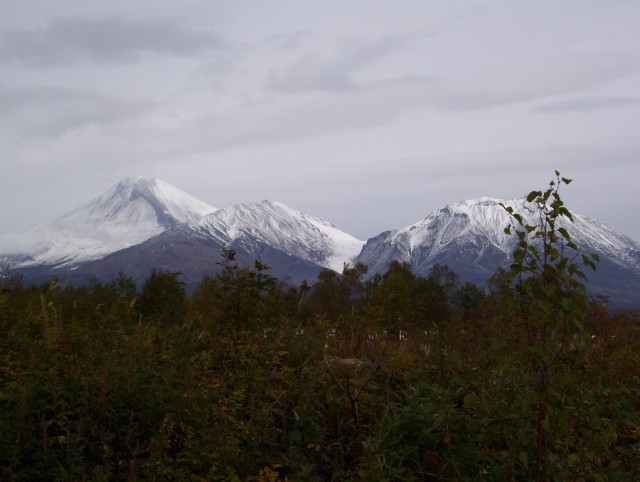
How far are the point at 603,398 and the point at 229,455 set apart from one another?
4.18 metres

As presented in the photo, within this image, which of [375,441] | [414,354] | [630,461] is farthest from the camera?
[414,354]

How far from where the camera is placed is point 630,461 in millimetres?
5793

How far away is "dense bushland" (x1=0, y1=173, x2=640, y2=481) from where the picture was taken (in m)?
4.65

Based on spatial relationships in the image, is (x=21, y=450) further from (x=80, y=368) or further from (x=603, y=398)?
(x=603, y=398)

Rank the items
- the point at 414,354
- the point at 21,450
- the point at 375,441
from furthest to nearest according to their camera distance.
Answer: the point at 414,354 < the point at 375,441 < the point at 21,450

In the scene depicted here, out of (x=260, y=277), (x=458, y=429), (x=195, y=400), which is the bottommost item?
(x=458, y=429)

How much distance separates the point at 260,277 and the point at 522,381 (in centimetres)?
426

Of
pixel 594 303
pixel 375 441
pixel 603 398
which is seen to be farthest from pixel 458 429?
pixel 594 303

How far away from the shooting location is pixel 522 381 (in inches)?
251

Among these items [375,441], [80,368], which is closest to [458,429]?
[375,441]

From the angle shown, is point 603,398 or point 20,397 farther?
point 603,398

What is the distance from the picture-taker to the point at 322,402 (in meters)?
6.53

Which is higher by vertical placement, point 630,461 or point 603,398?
point 603,398

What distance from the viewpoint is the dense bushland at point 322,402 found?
4.65 meters
